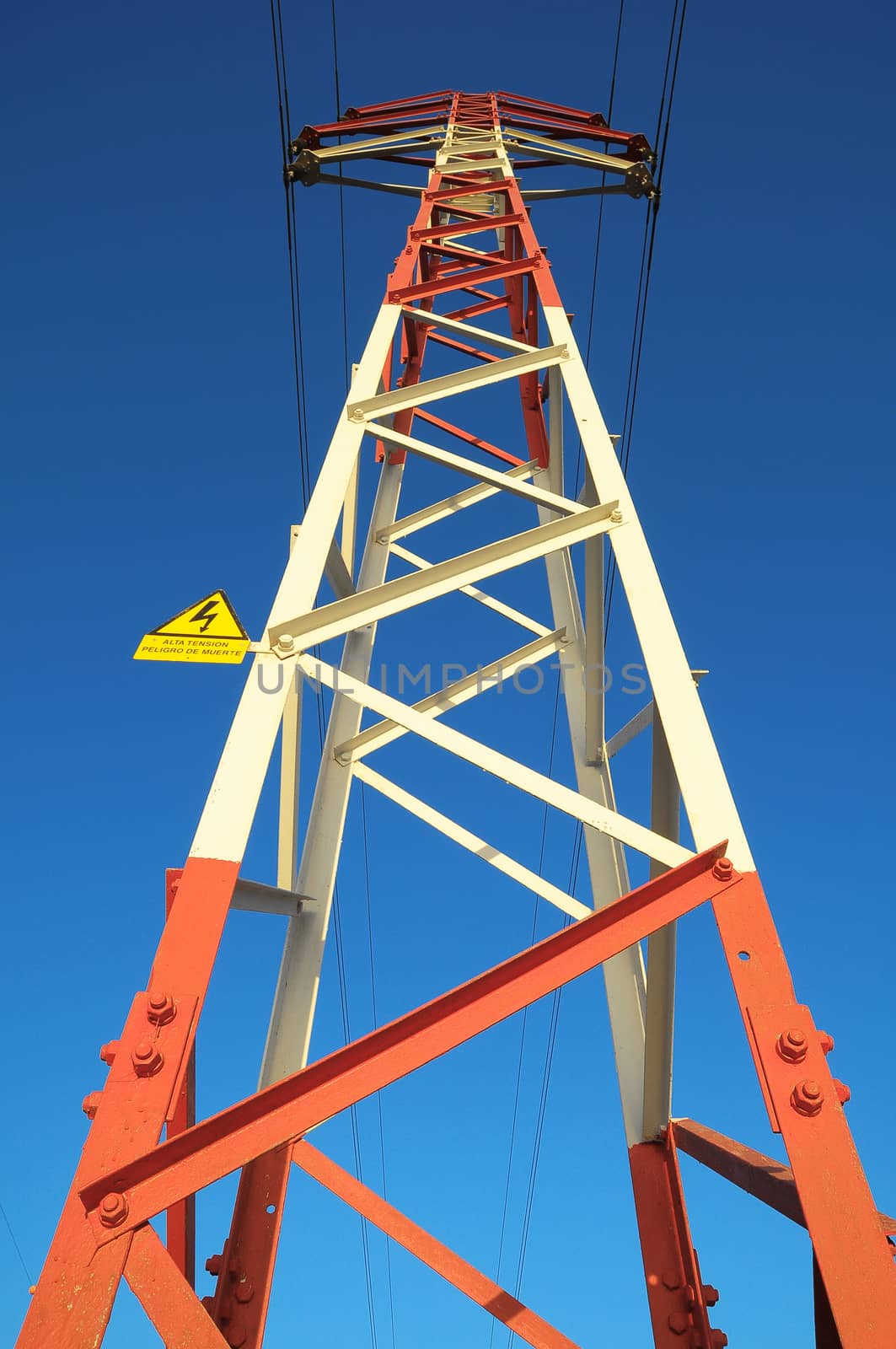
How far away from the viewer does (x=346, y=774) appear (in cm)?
504

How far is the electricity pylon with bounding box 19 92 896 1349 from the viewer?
2176 millimetres

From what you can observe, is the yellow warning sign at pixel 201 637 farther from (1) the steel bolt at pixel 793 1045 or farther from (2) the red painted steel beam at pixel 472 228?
(2) the red painted steel beam at pixel 472 228

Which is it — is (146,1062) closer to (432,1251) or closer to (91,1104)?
(91,1104)

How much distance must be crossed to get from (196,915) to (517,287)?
584cm

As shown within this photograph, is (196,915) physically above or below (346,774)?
below

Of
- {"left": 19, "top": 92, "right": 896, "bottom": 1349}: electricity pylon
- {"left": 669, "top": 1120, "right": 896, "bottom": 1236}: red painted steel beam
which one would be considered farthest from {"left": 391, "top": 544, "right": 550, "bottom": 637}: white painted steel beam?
{"left": 669, "top": 1120, "right": 896, "bottom": 1236}: red painted steel beam

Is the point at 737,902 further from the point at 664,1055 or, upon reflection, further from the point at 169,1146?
the point at 169,1146

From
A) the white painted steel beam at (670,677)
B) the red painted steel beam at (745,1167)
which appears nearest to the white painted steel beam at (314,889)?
the white painted steel beam at (670,677)

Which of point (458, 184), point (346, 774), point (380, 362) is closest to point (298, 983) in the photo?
point (346, 774)

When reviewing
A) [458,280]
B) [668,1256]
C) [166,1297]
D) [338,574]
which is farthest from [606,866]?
[458,280]

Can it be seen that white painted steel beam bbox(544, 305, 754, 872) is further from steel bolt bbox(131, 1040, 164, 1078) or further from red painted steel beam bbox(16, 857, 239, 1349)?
steel bolt bbox(131, 1040, 164, 1078)

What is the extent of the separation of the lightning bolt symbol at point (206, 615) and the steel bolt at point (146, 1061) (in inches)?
62.2

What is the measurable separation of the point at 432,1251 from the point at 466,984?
1912 millimetres

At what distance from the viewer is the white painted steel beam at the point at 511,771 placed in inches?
117
